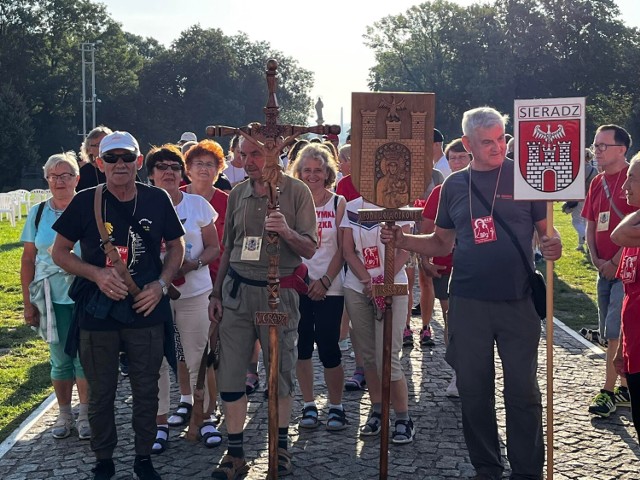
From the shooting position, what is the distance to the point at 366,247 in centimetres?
651

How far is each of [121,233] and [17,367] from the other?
4029 mm

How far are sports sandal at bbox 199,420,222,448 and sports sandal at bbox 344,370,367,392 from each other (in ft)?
5.39

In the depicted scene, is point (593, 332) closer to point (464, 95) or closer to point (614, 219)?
point (614, 219)

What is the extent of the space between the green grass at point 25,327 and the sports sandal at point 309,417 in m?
2.20

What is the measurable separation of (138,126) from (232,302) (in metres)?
67.4

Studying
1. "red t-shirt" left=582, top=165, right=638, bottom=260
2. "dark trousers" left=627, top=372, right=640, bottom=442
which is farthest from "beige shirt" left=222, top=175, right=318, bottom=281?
"red t-shirt" left=582, top=165, right=638, bottom=260

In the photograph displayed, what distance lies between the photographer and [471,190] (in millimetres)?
5305

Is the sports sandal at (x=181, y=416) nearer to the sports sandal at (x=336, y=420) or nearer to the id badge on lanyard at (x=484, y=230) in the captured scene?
the sports sandal at (x=336, y=420)

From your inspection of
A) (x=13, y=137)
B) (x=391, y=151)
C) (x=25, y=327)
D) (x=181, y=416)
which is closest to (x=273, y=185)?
(x=391, y=151)

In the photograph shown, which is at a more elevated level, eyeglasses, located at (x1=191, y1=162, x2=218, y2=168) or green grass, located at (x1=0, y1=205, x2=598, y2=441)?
eyeglasses, located at (x1=191, y1=162, x2=218, y2=168)

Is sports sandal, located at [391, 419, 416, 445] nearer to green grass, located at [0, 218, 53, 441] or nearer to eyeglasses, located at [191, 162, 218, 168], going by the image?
eyeglasses, located at [191, 162, 218, 168]

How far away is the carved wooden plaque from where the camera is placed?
203 inches

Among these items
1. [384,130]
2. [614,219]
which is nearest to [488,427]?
[384,130]

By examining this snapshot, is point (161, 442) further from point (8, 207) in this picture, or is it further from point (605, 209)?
point (8, 207)
